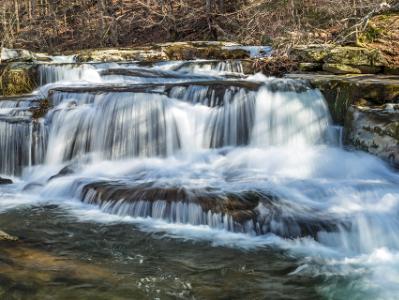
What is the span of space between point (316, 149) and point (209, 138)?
71.6 inches

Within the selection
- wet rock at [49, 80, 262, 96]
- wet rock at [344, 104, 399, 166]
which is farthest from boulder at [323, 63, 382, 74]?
wet rock at [344, 104, 399, 166]

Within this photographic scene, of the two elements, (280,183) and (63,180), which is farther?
(63,180)

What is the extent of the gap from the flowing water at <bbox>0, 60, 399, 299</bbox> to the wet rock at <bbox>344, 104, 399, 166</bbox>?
0.20 m

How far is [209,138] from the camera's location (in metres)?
8.56

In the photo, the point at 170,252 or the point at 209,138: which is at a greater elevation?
the point at 209,138

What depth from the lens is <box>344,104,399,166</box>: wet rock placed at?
23.4 ft

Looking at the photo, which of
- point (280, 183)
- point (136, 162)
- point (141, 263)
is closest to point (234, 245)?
point (141, 263)

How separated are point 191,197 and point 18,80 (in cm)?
792

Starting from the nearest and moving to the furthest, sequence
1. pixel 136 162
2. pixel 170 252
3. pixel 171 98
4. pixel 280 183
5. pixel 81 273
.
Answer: pixel 81 273
pixel 170 252
pixel 280 183
pixel 136 162
pixel 171 98

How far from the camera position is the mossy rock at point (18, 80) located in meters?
12.2

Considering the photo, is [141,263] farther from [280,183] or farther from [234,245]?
[280,183]

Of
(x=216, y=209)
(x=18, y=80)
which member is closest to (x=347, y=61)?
(x=216, y=209)

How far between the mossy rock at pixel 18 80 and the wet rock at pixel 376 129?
26.5 ft

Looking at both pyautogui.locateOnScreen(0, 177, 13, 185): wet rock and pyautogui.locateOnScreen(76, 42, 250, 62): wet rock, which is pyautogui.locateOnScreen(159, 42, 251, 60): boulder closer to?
pyautogui.locateOnScreen(76, 42, 250, 62): wet rock
